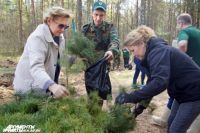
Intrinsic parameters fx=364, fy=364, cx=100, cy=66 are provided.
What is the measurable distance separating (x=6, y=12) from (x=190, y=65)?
45389mm

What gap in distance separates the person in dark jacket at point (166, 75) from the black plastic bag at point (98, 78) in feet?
3.26

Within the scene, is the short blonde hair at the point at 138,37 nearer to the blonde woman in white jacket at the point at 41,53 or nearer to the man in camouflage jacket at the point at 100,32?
the blonde woman in white jacket at the point at 41,53

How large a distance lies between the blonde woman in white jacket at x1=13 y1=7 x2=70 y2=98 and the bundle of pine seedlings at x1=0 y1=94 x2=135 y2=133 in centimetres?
23

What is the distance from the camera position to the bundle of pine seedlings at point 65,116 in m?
2.42

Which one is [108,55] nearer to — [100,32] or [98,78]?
[98,78]

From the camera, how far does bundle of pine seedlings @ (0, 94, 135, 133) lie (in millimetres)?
2416

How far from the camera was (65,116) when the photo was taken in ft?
8.60

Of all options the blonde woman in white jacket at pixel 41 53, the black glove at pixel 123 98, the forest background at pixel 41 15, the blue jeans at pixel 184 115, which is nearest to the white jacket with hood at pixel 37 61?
the blonde woman in white jacket at pixel 41 53

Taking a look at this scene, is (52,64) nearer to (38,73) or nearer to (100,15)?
(38,73)

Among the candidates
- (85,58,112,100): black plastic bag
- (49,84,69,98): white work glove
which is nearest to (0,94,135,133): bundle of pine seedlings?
(49,84,69,98): white work glove

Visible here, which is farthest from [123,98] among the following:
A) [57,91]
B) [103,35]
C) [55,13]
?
[103,35]

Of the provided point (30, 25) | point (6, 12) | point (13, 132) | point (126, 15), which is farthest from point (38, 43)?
point (126, 15)

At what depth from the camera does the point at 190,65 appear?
3.62 meters

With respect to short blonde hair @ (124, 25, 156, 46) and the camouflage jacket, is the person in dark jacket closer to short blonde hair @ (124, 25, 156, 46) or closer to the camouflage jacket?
short blonde hair @ (124, 25, 156, 46)
